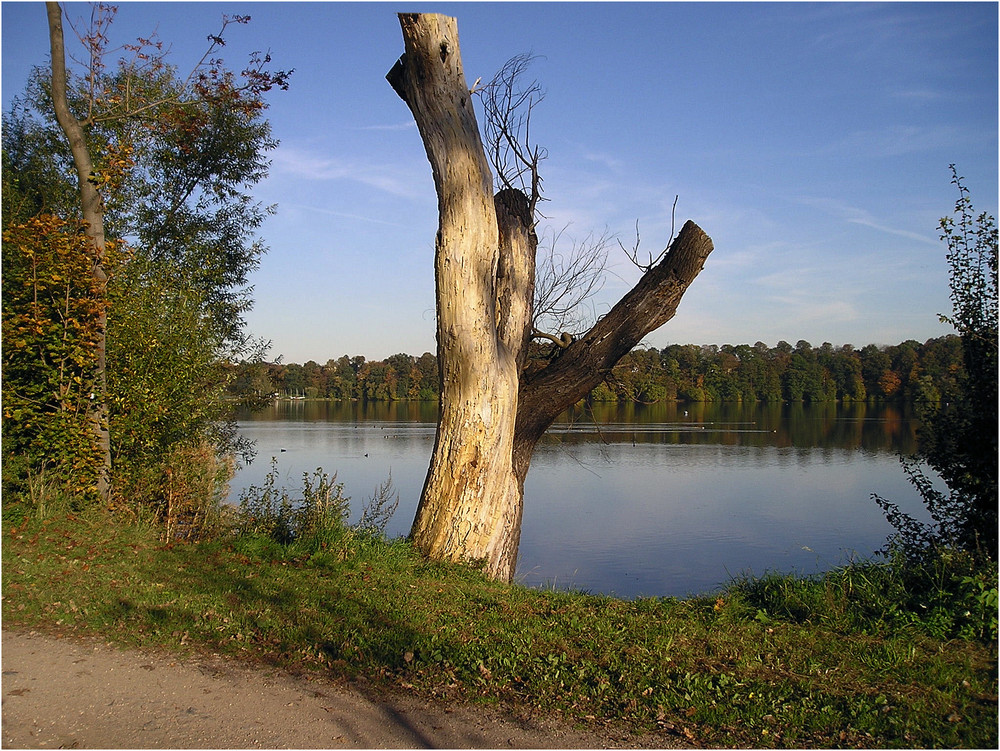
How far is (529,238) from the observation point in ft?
31.4

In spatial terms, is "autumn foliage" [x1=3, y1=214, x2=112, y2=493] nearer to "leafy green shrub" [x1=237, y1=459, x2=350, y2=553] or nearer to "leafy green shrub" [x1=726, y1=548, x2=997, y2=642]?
"leafy green shrub" [x1=237, y1=459, x2=350, y2=553]

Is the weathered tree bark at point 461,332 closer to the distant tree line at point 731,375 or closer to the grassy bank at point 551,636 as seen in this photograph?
the grassy bank at point 551,636

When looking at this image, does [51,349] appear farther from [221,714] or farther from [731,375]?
[731,375]

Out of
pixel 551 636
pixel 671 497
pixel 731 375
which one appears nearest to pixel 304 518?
pixel 551 636

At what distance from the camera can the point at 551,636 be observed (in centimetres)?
533

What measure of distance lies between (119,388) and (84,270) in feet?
4.37

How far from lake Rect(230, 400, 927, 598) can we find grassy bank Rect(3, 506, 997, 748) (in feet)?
11.6

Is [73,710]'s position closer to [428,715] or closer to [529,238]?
[428,715]

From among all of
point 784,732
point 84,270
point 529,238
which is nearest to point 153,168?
point 84,270

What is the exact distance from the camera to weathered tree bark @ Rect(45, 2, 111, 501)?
8.96 meters

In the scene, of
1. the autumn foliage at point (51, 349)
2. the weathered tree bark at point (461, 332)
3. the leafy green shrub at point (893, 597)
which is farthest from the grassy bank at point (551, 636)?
the autumn foliage at point (51, 349)

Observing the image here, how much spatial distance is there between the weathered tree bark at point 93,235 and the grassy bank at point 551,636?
63.6 inches


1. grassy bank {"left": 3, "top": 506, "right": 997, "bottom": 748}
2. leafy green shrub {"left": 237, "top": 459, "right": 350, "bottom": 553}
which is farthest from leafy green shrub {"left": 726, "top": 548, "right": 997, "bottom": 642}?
leafy green shrub {"left": 237, "top": 459, "right": 350, "bottom": 553}

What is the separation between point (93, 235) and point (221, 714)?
22.1 feet
